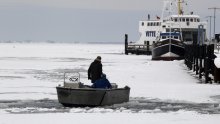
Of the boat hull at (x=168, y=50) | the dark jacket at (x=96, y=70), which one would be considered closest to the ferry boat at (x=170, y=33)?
the boat hull at (x=168, y=50)

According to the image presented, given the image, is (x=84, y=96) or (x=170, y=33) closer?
(x=84, y=96)

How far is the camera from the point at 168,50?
57781mm

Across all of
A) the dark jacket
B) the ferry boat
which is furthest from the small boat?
the ferry boat

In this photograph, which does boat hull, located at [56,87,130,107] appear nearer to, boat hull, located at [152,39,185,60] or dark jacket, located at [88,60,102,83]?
dark jacket, located at [88,60,102,83]

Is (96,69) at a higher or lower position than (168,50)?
higher

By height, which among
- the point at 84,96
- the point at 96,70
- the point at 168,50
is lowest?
the point at 84,96

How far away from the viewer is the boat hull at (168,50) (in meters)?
57.8

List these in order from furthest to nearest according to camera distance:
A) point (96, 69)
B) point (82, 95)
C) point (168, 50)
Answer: point (168, 50) → point (96, 69) → point (82, 95)

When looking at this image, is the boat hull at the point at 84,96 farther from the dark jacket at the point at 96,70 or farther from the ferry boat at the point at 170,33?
the ferry boat at the point at 170,33

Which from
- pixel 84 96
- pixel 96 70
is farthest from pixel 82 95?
pixel 96 70

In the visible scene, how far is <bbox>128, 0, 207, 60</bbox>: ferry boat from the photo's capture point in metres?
58.0

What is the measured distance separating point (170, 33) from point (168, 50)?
12.4 ft

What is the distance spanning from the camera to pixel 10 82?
88.4 feet

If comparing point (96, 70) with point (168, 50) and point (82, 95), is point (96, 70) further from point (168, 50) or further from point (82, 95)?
point (168, 50)
